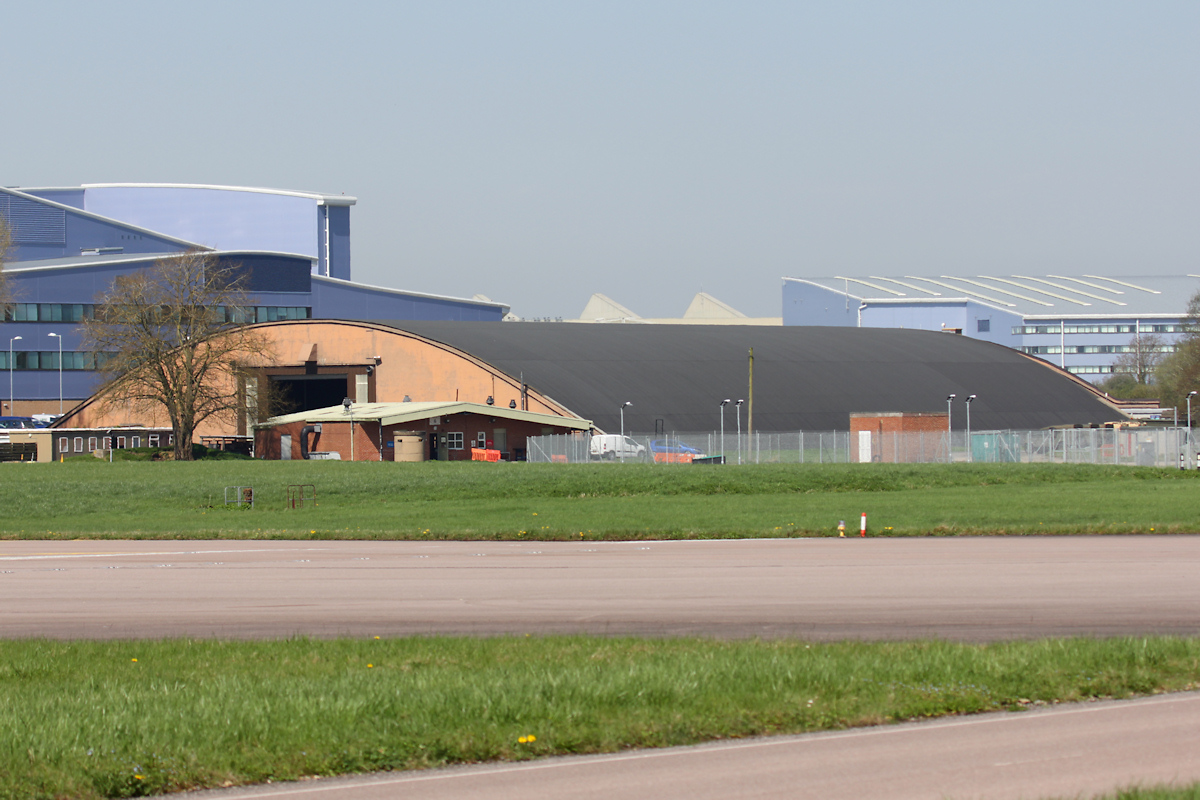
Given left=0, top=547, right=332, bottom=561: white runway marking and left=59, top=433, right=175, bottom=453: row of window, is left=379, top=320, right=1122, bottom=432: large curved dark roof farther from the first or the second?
left=0, top=547, right=332, bottom=561: white runway marking

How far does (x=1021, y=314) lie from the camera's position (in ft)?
506

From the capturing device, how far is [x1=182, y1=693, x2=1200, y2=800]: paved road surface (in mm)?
8516

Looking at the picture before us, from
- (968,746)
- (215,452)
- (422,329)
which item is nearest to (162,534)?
(968,746)

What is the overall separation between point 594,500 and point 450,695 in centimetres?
2951

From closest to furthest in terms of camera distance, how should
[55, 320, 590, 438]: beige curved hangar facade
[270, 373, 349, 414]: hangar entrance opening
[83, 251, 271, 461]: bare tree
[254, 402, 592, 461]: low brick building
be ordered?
1. [254, 402, 592, 461]: low brick building
2. [83, 251, 271, 461]: bare tree
3. [55, 320, 590, 438]: beige curved hangar facade
4. [270, 373, 349, 414]: hangar entrance opening

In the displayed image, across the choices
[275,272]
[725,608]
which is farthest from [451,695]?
[275,272]

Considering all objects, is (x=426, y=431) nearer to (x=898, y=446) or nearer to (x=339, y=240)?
(x=898, y=446)

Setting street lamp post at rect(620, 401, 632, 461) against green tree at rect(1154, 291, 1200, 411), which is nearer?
street lamp post at rect(620, 401, 632, 461)

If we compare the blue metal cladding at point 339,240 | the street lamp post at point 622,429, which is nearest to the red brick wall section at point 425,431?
the street lamp post at point 622,429

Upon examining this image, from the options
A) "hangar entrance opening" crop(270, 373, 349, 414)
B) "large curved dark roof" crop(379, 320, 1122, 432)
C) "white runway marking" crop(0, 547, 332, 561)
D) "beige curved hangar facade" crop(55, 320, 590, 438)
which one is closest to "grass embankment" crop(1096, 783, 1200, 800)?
"white runway marking" crop(0, 547, 332, 561)

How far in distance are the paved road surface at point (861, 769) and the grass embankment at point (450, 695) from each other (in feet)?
1.17

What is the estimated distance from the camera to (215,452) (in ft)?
243

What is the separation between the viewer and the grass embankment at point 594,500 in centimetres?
2998

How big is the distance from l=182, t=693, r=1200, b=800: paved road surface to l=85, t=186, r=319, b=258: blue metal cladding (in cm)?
15819
